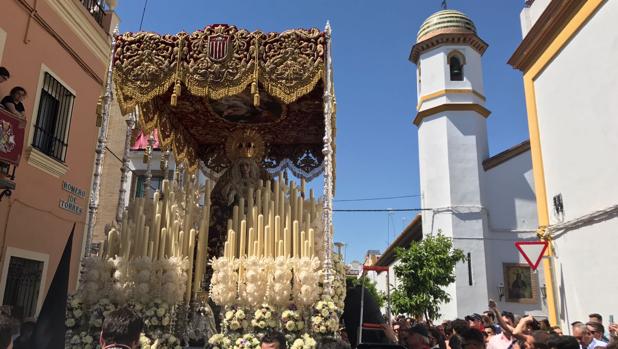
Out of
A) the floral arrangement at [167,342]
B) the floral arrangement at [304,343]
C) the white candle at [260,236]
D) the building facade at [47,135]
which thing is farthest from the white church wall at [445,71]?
the floral arrangement at [167,342]

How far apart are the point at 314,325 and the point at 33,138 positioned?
6356 millimetres

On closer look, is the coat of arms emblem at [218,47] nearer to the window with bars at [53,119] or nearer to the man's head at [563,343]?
the man's head at [563,343]

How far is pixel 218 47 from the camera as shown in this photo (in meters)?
5.74

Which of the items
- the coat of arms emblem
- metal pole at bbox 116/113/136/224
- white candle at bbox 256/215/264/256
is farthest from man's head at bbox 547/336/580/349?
metal pole at bbox 116/113/136/224

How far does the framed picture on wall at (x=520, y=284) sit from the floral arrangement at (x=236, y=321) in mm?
13625

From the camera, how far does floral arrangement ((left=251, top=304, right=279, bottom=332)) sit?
16.2 feet

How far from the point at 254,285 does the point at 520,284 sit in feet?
45.7

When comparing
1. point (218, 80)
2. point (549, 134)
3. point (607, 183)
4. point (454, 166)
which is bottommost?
point (607, 183)

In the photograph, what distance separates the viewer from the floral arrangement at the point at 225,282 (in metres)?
5.13

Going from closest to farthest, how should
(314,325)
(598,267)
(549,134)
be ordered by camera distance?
(314,325) → (598,267) → (549,134)

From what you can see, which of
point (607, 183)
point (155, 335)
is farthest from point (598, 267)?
point (155, 335)

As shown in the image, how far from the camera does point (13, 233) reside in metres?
7.86

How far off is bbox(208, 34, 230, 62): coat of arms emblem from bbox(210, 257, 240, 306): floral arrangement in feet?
7.77

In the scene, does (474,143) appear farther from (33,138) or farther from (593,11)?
(33,138)
